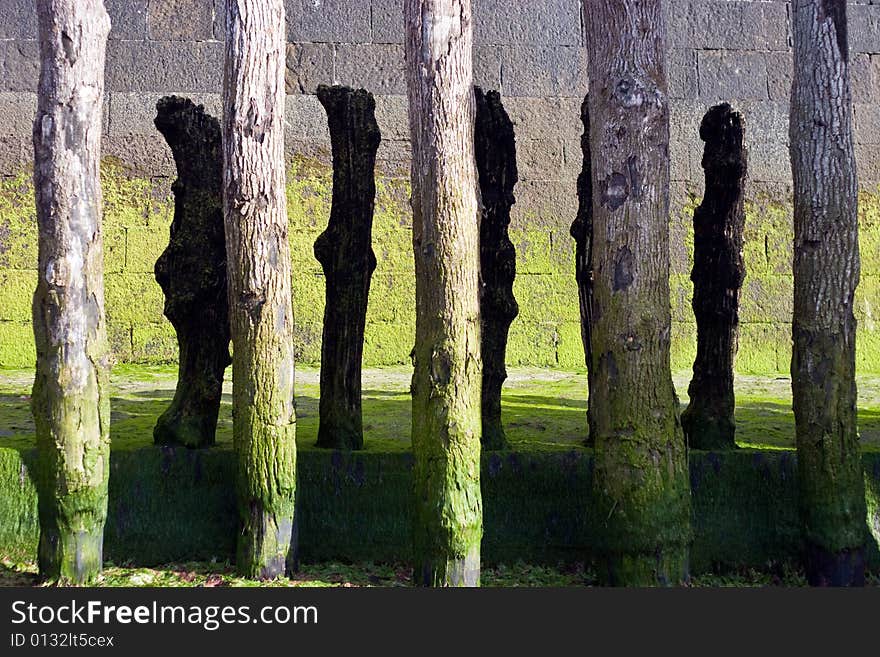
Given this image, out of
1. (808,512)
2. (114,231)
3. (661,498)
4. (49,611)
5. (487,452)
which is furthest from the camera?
(114,231)

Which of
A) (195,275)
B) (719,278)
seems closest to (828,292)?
(719,278)

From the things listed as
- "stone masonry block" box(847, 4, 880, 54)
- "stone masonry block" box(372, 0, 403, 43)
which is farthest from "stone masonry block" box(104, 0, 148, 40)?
"stone masonry block" box(847, 4, 880, 54)

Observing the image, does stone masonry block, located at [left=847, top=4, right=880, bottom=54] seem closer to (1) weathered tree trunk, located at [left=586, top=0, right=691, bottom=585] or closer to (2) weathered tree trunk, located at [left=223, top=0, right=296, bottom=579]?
(1) weathered tree trunk, located at [left=586, top=0, right=691, bottom=585]

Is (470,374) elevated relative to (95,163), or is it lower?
lower

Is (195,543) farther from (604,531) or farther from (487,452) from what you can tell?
(604,531)

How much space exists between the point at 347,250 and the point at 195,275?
718mm

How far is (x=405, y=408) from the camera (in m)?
6.09

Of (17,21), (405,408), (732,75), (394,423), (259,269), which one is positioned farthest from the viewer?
(732,75)

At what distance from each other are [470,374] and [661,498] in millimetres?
913

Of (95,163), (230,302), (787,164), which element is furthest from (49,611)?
(787,164)

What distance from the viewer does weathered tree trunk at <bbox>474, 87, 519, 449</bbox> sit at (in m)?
4.73

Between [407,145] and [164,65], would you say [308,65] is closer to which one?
[407,145]

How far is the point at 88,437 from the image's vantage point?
4.09m

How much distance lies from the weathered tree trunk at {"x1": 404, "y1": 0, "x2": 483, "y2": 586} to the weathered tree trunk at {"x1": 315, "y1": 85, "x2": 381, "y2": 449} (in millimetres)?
737
